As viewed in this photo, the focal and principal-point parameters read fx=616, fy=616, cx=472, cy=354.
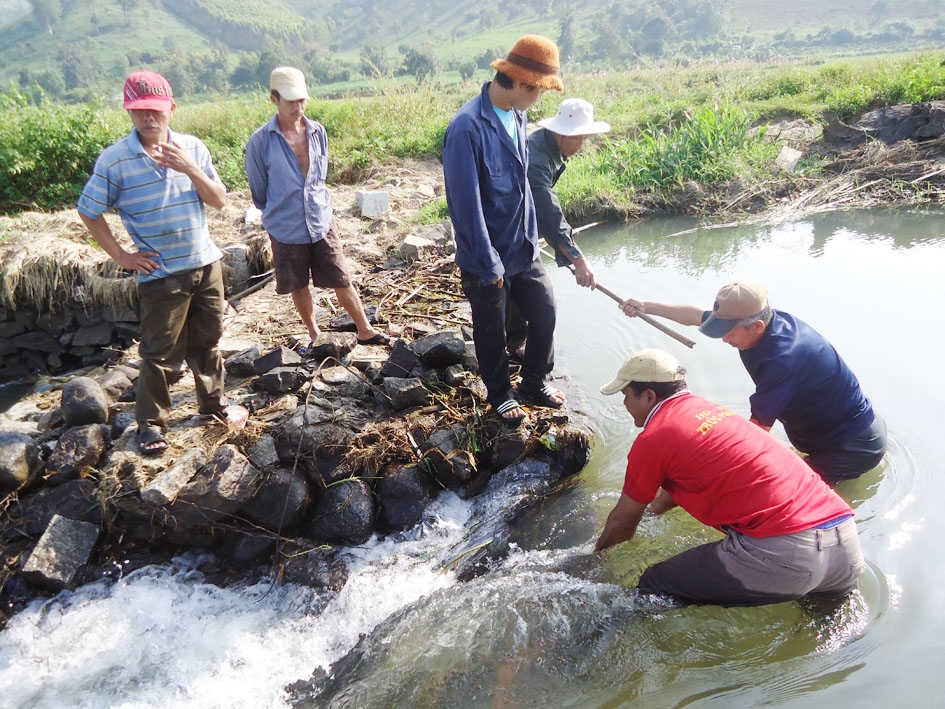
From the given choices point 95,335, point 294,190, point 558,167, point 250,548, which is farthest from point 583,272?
point 95,335

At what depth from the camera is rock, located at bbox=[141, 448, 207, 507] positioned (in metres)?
3.20

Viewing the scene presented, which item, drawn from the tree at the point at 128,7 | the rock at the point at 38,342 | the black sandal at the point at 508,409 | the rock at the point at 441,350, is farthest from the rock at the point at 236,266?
the tree at the point at 128,7

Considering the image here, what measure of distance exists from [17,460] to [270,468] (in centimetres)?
139

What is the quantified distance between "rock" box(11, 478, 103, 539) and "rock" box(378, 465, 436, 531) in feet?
4.98

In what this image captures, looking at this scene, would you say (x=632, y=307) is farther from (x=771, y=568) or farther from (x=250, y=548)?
(x=250, y=548)

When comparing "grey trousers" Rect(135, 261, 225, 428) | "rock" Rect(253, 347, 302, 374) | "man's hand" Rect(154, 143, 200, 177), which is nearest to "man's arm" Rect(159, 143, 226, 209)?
"man's hand" Rect(154, 143, 200, 177)

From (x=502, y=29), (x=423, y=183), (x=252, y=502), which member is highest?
(x=502, y=29)

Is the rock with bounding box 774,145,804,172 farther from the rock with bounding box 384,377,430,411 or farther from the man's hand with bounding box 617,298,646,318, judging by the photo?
the rock with bounding box 384,377,430,411

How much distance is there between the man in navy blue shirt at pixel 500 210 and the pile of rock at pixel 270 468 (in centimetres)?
37

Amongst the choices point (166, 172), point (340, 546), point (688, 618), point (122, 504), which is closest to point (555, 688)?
point (688, 618)

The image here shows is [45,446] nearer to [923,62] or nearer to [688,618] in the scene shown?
[688,618]

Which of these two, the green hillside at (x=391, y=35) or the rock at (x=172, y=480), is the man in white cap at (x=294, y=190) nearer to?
the rock at (x=172, y=480)

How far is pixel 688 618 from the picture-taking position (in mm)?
2703

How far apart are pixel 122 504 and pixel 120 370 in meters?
1.40
